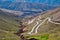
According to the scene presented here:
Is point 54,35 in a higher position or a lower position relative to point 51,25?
lower

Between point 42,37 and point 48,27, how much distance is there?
100ft

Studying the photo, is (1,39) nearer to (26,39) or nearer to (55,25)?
(26,39)

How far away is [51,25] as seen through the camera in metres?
167

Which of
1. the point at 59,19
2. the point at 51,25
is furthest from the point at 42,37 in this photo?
the point at 59,19

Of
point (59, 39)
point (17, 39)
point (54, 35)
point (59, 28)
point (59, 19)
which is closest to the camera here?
point (59, 39)

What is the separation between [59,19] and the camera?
18975 centimetres

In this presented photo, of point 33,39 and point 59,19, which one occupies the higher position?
point 59,19

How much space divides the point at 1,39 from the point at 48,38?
29049 millimetres

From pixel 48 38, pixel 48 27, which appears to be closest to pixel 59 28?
pixel 48 27


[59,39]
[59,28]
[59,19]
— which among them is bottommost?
[59,39]

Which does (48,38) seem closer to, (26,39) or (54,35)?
(54,35)

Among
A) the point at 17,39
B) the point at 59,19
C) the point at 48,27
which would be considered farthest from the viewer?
the point at 59,19

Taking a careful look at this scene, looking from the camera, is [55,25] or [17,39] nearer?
[17,39]

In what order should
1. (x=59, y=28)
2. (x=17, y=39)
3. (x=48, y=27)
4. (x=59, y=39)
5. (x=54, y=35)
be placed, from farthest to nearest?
(x=48, y=27) < (x=59, y=28) < (x=17, y=39) < (x=54, y=35) < (x=59, y=39)
